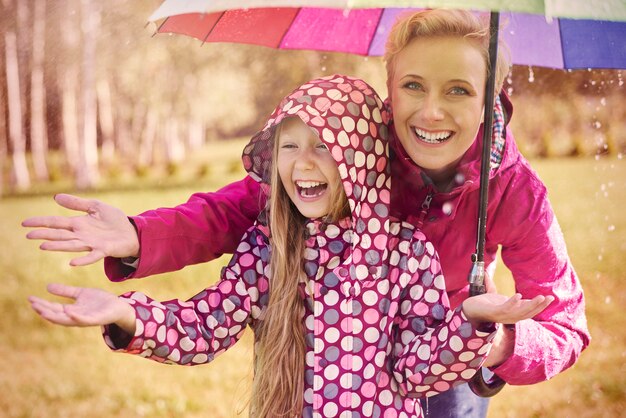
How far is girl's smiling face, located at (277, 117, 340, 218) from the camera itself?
1.98 metres

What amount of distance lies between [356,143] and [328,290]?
1.17 ft

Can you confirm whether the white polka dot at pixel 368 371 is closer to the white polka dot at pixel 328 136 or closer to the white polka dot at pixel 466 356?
the white polka dot at pixel 466 356

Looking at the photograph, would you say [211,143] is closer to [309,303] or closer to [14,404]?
[14,404]

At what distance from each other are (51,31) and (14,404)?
208 centimetres

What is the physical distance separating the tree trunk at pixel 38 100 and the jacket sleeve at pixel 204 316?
319 cm

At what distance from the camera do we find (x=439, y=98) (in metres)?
2.04

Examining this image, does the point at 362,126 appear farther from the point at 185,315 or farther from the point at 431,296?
the point at 185,315

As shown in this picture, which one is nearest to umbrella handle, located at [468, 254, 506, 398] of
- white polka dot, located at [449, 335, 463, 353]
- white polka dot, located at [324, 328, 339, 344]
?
white polka dot, located at [449, 335, 463, 353]

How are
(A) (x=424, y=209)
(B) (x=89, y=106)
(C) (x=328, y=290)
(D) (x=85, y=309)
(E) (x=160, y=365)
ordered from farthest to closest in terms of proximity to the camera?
1. (B) (x=89, y=106)
2. (E) (x=160, y=365)
3. (A) (x=424, y=209)
4. (C) (x=328, y=290)
5. (D) (x=85, y=309)

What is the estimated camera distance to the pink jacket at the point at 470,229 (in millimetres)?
2080

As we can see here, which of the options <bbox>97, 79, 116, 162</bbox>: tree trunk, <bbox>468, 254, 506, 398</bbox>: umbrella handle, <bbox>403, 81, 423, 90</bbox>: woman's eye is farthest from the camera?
<bbox>97, 79, 116, 162</bbox>: tree trunk

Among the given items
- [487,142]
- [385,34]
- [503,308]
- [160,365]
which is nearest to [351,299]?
[503,308]

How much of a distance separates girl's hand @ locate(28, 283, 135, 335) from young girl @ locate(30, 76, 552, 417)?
0.14m

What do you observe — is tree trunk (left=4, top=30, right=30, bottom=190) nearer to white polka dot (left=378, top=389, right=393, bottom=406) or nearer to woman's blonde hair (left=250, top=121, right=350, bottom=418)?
woman's blonde hair (left=250, top=121, right=350, bottom=418)
